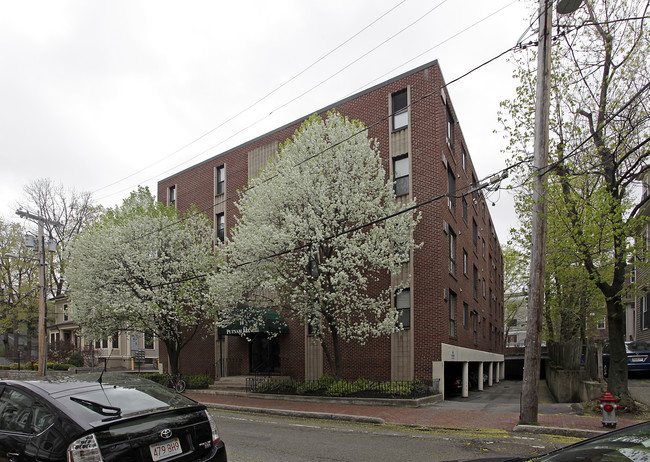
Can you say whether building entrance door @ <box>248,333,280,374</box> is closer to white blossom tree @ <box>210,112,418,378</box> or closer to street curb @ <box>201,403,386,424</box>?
white blossom tree @ <box>210,112,418,378</box>

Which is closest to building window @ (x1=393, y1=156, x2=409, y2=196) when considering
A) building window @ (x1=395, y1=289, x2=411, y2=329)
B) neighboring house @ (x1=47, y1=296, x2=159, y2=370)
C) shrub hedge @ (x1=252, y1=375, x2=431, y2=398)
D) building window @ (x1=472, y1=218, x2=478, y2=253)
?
building window @ (x1=395, y1=289, x2=411, y2=329)

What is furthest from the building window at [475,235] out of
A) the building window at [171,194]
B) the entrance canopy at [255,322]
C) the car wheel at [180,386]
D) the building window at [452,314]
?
the building window at [171,194]

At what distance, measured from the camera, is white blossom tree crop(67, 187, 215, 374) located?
21.8 metres

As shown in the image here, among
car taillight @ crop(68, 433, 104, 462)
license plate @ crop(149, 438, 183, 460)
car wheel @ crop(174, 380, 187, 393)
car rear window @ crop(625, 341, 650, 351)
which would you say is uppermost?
car taillight @ crop(68, 433, 104, 462)

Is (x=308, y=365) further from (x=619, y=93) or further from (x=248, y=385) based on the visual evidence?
(x=619, y=93)

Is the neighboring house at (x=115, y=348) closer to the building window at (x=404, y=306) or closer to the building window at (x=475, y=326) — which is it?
the building window at (x=475, y=326)

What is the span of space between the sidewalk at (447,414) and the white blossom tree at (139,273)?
5787mm

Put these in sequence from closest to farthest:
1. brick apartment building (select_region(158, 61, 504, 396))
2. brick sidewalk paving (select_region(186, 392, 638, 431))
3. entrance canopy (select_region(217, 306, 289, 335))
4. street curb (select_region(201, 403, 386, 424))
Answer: brick sidewalk paving (select_region(186, 392, 638, 431))
street curb (select_region(201, 403, 386, 424))
brick apartment building (select_region(158, 61, 504, 396))
entrance canopy (select_region(217, 306, 289, 335))

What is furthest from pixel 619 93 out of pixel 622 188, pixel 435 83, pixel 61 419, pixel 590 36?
pixel 61 419

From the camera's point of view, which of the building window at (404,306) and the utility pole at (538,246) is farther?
the building window at (404,306)

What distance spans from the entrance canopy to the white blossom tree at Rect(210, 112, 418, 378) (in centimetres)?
165

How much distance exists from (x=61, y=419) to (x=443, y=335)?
15638 mm

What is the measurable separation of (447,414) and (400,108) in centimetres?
1217

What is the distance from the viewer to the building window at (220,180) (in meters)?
27.5
